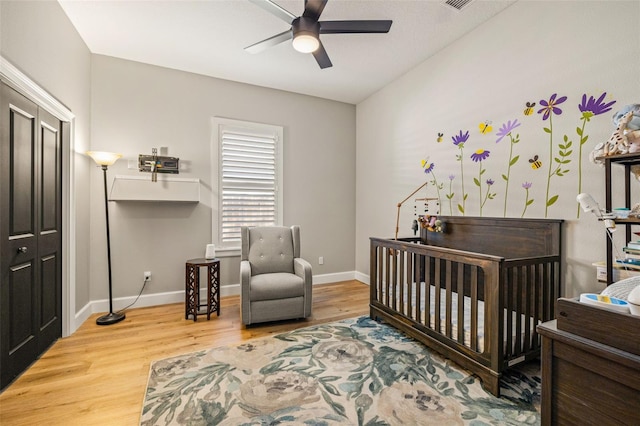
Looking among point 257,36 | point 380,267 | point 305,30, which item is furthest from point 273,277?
point 257,36

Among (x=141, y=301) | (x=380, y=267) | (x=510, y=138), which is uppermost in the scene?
(x=510, y=138)

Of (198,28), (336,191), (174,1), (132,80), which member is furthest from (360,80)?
(132,80)

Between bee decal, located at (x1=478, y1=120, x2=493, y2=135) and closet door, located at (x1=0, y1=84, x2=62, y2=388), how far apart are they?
3675mm

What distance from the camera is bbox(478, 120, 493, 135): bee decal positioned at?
106 inches

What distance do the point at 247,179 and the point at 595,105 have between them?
353 centimetres

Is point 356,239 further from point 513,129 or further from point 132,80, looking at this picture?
point 132,80

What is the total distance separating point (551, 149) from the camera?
7.38ft

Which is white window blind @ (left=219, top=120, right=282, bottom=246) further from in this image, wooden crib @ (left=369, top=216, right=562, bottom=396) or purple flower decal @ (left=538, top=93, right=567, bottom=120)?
purple flower decal @ (left=538, top=93, right=567, bottom=120)

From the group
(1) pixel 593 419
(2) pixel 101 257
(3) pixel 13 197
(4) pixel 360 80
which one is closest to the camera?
(1) pixel 593 419

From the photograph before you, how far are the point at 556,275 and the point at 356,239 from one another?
2839mm

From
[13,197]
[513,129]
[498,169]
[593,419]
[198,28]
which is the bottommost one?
[593,419]

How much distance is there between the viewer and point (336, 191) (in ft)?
15.1

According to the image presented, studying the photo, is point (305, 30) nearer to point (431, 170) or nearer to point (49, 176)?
point (431, 170)

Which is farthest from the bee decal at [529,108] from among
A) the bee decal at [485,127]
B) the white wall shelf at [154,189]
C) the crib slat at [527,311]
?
the white wall shelf at [154,189]
